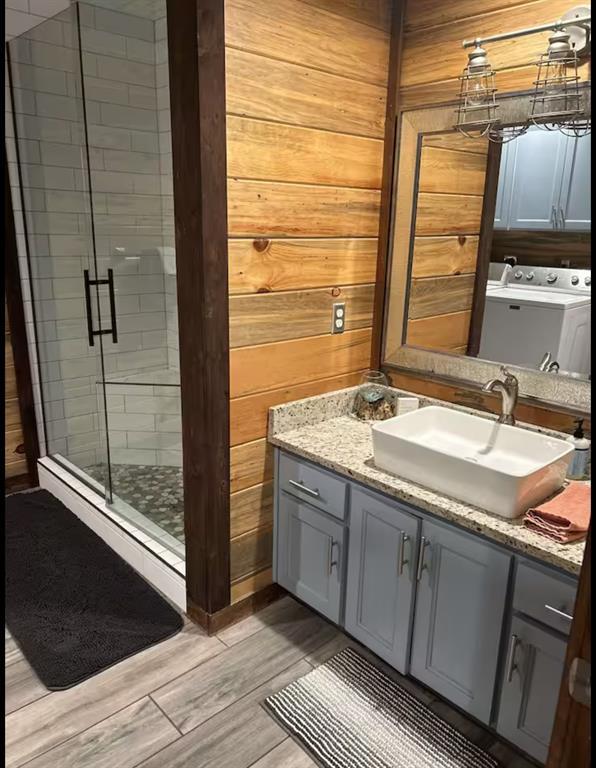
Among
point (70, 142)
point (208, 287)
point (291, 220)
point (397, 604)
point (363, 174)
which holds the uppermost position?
point (70, 142)

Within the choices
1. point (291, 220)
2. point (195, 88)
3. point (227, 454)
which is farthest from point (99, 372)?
point (195, 88)

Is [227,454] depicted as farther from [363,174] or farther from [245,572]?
[363,174]

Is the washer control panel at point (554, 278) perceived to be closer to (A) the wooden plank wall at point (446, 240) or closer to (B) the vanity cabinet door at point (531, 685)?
(A) the wooden plank wall at point (446, 240)

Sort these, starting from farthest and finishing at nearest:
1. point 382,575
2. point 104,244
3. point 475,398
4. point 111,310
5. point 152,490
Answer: point 104,244 < point 111,310 < point 152,490 < point 475,398 < point 382,575

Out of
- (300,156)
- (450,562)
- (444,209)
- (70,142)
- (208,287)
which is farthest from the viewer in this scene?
(70,142)

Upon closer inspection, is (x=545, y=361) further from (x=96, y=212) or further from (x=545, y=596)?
(x=96, y=212)

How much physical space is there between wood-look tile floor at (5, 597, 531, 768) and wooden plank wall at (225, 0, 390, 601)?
0.84 ft

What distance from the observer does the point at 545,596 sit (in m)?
1.58

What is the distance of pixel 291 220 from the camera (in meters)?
2.13

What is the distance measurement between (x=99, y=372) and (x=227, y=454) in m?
1.59

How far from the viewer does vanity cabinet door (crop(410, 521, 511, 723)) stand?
1.69 metres

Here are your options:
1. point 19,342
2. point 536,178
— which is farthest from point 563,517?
point 19,342

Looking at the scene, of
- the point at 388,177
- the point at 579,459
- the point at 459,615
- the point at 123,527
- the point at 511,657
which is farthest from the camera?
the point at 123,527

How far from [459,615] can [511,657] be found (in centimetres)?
18
